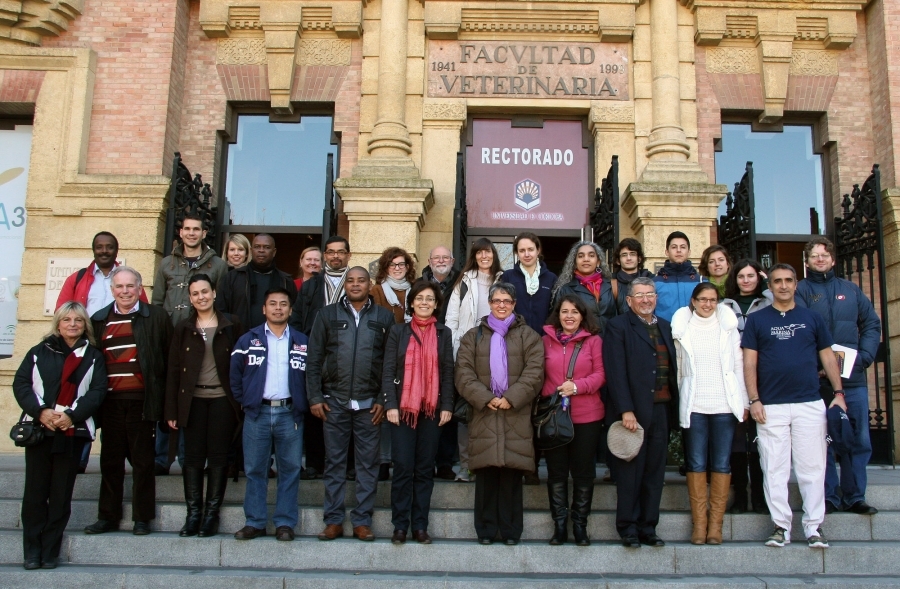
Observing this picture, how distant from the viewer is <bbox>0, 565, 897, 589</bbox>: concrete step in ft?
16.8

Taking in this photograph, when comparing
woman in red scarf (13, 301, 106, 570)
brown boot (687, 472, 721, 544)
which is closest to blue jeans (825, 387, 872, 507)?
brown boot (687, 472, 721, 544)

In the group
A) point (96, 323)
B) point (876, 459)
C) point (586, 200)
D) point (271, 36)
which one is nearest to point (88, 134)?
point (271, 36)

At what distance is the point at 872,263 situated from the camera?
9078 millimetres

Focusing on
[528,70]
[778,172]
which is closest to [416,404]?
[528,70]

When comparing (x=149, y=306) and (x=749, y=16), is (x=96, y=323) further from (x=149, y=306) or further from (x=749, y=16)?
(x=749, y=16)

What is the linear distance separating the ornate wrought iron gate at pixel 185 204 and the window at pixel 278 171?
512 mm

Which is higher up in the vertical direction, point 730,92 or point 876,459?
point 730,92

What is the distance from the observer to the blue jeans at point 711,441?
222 inches

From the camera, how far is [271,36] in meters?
10.3

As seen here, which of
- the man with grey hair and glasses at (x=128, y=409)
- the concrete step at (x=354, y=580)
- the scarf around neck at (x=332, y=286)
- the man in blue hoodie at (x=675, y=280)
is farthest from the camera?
the scarf around neck at (x=332, y=286)

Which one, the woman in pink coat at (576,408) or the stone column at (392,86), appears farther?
the stone column at (392,86)

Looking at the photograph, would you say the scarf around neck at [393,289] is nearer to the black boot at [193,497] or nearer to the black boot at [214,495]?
the black boot at [214,495]

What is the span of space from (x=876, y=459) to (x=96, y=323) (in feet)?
27.4

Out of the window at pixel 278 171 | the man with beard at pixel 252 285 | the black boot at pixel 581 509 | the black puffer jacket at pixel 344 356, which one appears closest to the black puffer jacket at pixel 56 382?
Result: the man with beard at pixel 252 285
